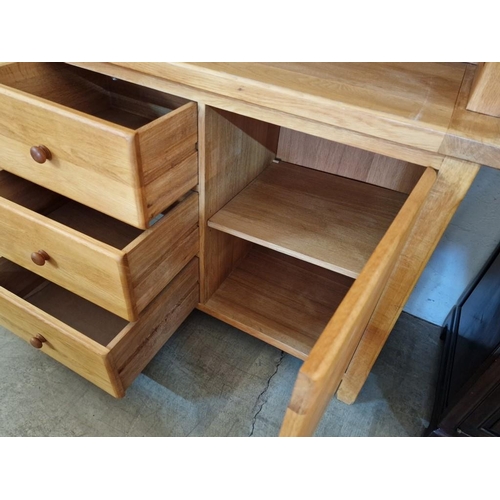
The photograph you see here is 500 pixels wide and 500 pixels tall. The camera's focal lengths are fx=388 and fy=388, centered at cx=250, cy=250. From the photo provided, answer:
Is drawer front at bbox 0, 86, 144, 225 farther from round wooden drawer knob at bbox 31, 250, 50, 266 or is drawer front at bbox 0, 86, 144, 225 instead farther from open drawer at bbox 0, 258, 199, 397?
open drawer at bbox 0, 258, 199, 397

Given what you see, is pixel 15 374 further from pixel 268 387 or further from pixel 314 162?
pixel 314 162

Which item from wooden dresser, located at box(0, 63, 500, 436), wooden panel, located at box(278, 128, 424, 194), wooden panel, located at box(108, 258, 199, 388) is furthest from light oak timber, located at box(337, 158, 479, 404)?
wooden panel, located at box(108, 258, 199, 388)

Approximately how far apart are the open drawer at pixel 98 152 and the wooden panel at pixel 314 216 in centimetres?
16

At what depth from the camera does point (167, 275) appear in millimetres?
770

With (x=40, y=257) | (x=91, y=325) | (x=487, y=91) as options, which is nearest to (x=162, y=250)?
(x=40, y=257)

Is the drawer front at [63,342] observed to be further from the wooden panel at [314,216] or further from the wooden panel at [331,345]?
the wooden panel at [331,345]

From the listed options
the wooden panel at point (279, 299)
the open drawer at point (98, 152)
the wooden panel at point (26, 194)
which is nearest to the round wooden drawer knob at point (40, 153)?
the open drawer at point (98, 152)

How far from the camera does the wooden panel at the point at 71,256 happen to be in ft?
2.08

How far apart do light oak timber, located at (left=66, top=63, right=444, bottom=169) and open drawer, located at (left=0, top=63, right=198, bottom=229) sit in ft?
0.13

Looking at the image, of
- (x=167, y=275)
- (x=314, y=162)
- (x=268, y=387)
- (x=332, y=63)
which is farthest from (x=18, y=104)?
(x=268, y=387)

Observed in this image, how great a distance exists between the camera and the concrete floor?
869mm

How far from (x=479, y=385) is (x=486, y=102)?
48 centimetres

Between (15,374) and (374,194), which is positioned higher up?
(374,194)

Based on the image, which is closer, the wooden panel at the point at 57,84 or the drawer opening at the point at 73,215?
the wooden panel at the point at 57,84
